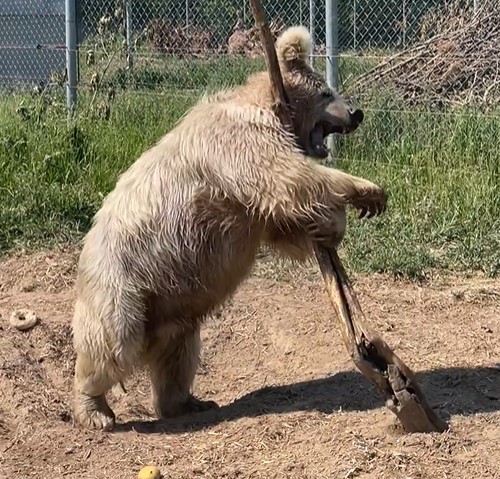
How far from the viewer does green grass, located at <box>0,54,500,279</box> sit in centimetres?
797

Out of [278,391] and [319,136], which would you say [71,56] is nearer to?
[319,136]

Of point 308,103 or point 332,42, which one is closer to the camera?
point 308,103

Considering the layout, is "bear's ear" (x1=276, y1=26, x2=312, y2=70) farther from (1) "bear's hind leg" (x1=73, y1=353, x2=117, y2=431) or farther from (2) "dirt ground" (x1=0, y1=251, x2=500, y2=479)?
(1) "bear's hind leg" (x1=73, y1=353, x2=117, y2=431)

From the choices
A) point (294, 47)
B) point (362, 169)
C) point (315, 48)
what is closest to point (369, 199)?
point (294, 47)

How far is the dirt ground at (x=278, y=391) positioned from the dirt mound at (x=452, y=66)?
2853mm

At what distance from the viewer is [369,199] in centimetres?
533

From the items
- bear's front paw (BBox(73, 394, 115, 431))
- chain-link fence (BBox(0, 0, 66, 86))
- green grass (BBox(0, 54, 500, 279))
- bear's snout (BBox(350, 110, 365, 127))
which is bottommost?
bear's front paw (BBox(73, 394, 115, 431))

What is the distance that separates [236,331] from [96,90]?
4277mm

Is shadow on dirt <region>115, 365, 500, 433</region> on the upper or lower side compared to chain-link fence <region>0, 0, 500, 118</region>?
lower

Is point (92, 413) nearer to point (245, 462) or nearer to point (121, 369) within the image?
point (121, 369)

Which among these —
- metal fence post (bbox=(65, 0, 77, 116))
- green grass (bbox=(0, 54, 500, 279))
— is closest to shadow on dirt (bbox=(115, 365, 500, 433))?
green grass (bbox=(0, 54, 500, 279))

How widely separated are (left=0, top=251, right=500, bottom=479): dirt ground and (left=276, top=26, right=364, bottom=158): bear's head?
1.39 meters

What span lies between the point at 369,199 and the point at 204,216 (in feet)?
2.81

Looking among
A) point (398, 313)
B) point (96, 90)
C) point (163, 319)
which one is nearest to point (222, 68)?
point (96, 90)
